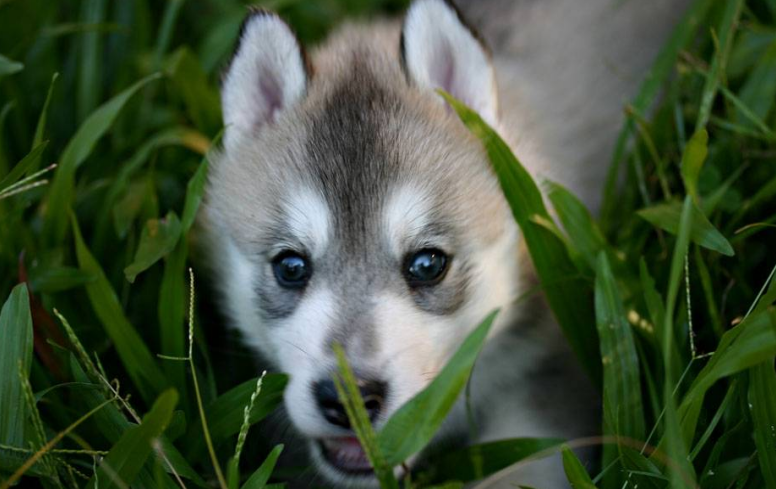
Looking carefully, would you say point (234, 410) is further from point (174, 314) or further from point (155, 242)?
point (155, 242)

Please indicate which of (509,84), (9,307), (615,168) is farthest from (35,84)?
(615,168)

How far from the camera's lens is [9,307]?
2.14 m

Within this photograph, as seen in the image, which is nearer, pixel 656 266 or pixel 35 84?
pixel 656 266

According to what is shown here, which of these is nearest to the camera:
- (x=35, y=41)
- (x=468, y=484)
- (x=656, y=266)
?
(x=468, y=484)

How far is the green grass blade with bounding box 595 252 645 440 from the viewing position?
2.19m

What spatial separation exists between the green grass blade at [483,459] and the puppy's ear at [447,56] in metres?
0.94

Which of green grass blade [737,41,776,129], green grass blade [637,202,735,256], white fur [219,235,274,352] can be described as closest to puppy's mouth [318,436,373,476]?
white fur [219,235,274,352]

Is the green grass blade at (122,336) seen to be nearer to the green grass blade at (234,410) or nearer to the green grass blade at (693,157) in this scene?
the green grass blade at (234,410)

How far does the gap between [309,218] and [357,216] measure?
0.14 meters

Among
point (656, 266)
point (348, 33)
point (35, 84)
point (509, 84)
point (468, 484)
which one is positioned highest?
point (35, 84)

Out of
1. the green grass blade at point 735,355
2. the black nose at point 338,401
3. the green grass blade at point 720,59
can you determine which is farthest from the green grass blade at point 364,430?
the green grass blade at point 720,59

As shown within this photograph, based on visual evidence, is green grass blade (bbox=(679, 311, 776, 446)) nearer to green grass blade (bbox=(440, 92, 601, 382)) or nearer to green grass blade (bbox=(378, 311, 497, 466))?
green grass blade (bbox=(440, 92, 601, 382))

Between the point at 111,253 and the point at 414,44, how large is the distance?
124 cm

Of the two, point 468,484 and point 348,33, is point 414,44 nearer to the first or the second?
point 348,33
